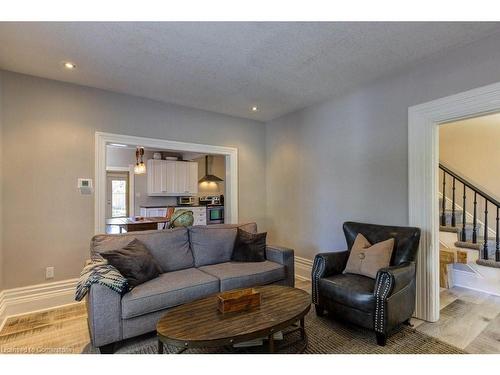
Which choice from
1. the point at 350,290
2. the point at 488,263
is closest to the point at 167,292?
the point at 350,290

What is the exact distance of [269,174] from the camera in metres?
4.94

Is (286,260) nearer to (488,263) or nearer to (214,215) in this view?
(488,263)

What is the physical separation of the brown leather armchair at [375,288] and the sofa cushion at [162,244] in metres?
1.47

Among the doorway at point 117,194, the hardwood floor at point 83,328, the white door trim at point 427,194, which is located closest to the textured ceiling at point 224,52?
the white door trim at point 427,194

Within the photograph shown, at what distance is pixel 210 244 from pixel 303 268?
1.75 meters

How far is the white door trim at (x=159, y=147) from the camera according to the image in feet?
11.1

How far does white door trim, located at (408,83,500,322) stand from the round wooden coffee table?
4.65 feet

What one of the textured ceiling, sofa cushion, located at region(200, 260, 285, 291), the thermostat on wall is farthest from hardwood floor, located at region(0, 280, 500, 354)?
the textured ceiling

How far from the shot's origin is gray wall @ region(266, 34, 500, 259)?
2.59 m

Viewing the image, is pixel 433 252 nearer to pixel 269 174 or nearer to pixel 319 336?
pixel 319 336

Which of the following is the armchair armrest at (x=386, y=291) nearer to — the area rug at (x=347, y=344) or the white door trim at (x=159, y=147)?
the area rug at (x=347, y=344)

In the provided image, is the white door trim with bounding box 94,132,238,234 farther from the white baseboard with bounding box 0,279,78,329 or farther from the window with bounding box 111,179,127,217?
the window with bounding box 111,179,127,217

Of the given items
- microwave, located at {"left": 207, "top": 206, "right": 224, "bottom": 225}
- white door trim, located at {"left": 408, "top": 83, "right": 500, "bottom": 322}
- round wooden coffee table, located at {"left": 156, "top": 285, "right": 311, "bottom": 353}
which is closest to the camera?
round wooden coffee table, located at {"left": 156, "top": 285, "right": 311, "bottom": 353}
